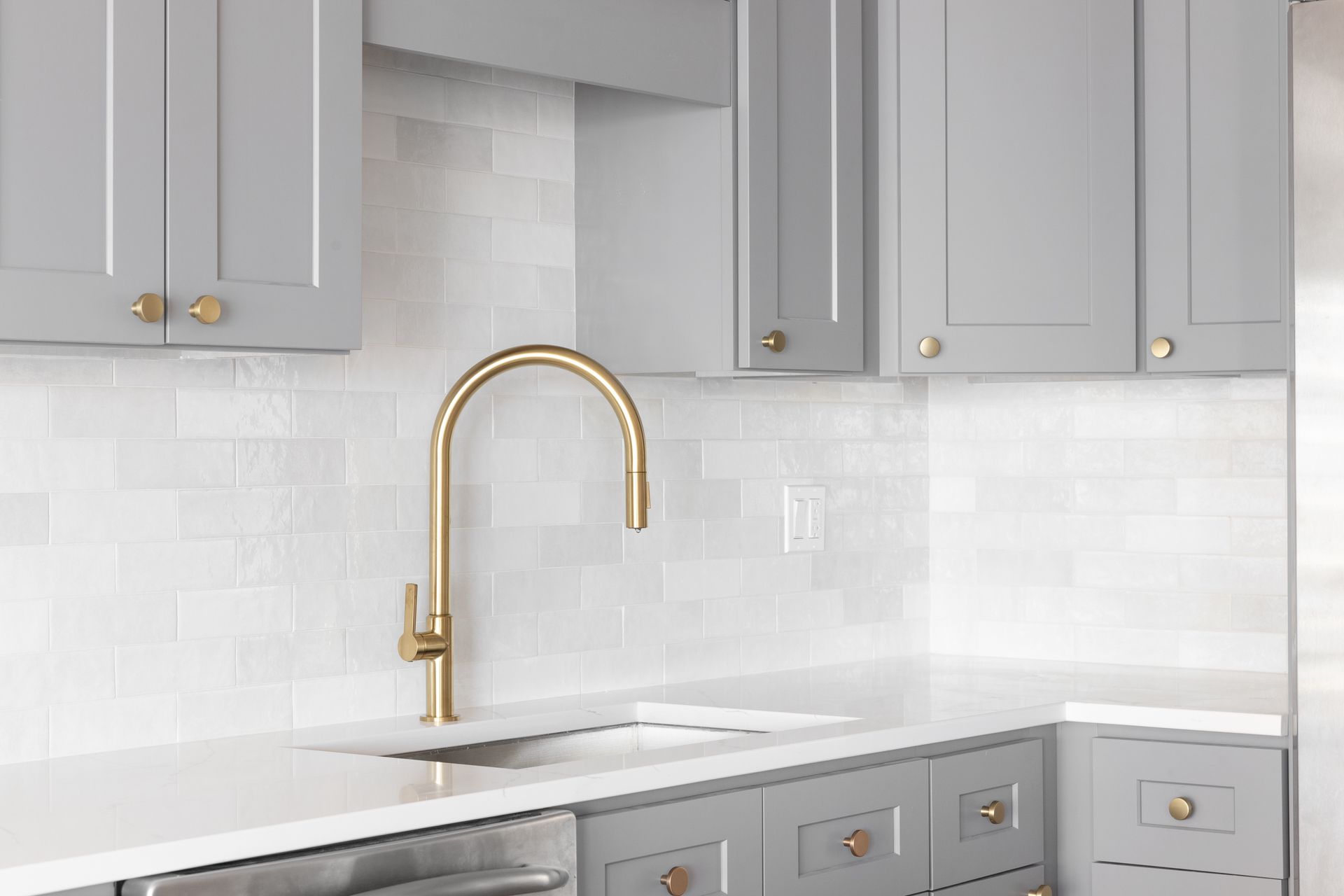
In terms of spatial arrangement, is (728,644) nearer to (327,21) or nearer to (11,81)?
(327,21)

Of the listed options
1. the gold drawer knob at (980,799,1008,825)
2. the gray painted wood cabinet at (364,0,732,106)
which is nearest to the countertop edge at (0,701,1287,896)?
the gold drawer knob at (980,799,1008,825)

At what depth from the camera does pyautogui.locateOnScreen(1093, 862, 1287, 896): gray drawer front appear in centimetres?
223

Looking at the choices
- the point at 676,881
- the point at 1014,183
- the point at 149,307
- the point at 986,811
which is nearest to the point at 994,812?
the point at 986,811

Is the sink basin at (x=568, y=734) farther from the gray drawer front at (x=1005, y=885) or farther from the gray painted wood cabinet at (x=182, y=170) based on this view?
the gray painted wood cabinet at (x=182, y=170)

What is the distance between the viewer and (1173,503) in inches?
112

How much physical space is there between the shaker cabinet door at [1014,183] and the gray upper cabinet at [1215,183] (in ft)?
0.18

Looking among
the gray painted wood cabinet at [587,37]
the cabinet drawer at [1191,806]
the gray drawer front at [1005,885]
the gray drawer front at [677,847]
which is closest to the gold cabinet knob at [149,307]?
the gray painted wood cabinet at [587,37]

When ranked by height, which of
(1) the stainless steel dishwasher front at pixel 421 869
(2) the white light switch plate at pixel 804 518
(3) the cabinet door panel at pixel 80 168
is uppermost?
(3) the cabinet door panel at pixel 80 168

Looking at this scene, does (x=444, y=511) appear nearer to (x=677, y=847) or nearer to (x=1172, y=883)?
(x=677, y=847)

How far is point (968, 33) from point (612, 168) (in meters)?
0.67

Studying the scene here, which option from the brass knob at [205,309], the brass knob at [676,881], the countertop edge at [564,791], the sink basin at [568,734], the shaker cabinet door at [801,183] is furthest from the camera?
the shaker cabinet door at [801,183]

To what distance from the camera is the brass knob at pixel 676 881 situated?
6.01 ft

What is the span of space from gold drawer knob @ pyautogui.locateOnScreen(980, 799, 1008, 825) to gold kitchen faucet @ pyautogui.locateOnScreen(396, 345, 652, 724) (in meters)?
0.68

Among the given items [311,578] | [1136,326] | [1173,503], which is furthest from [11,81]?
[1173,503]
